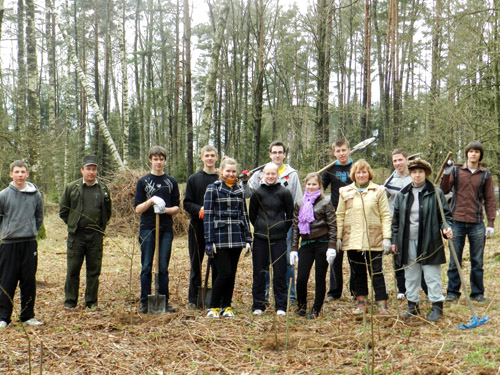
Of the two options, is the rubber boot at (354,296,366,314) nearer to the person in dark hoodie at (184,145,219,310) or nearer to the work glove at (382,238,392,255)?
the work glove at (382,238,392,255)

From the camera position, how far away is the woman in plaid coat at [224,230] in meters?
4.73

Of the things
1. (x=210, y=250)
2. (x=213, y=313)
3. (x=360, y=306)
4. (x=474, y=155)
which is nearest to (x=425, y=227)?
(x=360, y=306)

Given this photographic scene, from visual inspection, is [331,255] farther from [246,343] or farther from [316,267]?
[246,343]

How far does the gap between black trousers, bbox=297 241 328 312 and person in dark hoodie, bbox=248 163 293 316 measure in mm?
226

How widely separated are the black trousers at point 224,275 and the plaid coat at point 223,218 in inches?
4.9

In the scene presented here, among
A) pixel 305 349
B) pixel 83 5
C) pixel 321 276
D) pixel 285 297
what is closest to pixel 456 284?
pixel 321 276

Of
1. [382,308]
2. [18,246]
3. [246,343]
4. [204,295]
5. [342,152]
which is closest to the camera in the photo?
[246,343]

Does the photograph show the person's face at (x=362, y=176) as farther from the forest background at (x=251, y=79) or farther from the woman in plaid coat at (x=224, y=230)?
the forest background at (x=251, y=79)

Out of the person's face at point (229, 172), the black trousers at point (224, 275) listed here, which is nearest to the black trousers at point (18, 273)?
the black trousers at point (224, 275)

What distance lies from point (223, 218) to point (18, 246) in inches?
88.9

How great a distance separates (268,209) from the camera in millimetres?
4922

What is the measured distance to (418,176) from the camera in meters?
4.60

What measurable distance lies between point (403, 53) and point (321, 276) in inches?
790

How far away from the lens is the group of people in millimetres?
4586
